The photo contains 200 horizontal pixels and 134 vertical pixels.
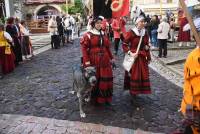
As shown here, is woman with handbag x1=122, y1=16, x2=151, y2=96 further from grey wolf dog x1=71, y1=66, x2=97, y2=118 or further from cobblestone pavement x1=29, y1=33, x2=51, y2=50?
cobblestone pavement x1=29, y1=33, x2=51, y2=50

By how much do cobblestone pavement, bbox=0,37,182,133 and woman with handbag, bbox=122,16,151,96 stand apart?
16.9 inches

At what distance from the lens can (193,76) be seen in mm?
3457

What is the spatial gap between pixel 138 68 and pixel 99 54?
33.1 inches

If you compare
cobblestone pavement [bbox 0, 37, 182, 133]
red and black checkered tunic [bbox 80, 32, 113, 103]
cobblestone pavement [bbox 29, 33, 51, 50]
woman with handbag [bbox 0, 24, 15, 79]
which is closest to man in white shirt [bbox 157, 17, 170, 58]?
cobblestone pavement [bbox 0, 37, 182, 133]

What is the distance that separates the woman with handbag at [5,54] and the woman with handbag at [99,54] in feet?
17.0

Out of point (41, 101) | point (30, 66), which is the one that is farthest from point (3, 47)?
point (41, 101)

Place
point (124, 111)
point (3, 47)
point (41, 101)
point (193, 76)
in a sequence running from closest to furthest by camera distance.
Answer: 1. point (193, 76)
2. point (124, 111)
3. point (41, 101)
4. point (3, 47)

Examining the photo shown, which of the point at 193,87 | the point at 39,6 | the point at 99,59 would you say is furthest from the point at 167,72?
the point at 39,6

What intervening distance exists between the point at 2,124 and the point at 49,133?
1.04 meters

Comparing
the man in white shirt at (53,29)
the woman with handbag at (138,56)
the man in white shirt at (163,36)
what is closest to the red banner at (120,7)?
the woman with handbag at (138,56)

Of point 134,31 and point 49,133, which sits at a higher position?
point 134,31

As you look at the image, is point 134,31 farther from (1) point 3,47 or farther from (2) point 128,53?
(1) point 3,47

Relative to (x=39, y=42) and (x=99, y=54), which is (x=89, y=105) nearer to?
(x=99, y=54)

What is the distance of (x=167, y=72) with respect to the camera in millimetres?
11938
